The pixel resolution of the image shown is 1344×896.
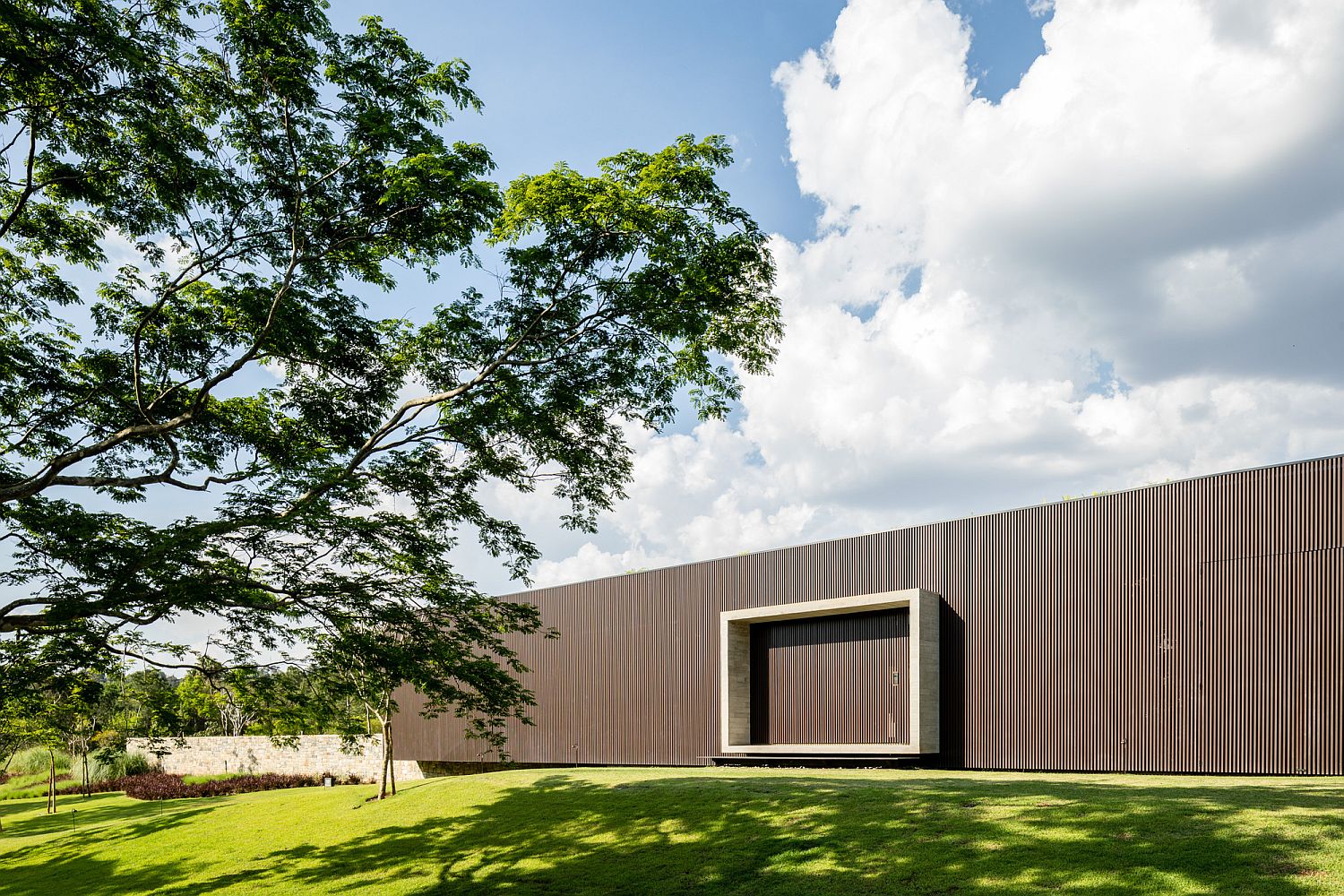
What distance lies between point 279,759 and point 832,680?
66.9 ft

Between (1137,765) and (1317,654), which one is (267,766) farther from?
(1317,654)

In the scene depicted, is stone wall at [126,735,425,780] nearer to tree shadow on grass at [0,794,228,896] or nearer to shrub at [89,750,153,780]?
shrub at [89,750,153,780]

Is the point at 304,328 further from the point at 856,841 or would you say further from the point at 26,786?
the point at 26,786

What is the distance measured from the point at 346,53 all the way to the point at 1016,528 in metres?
13.1

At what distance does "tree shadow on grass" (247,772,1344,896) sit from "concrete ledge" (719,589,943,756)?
12.6 feet

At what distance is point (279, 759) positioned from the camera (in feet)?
109

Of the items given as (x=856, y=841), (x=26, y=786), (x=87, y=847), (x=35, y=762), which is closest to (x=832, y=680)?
(x=856, y=841)

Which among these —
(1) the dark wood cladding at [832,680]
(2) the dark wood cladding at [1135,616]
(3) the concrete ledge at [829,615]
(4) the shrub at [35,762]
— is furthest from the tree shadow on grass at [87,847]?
(4) the shrub at [35,762]

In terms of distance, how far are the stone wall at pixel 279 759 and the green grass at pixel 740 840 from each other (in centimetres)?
1000

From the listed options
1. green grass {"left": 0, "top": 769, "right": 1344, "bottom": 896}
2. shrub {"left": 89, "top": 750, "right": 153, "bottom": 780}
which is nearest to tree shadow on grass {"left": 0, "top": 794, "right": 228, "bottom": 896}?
green grass {"left": 0, "top": 769, "right": 1344, "bottom": 896}

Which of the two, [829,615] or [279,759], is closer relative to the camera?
[829,615]

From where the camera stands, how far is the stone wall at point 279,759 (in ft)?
100

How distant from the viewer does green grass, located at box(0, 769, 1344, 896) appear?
8.76 m

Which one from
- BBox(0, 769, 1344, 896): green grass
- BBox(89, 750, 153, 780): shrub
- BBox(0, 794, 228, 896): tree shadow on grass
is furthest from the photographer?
BBox(89, 750, 153, 780): shrub
